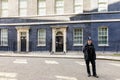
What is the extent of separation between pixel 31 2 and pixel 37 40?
5.15 meters

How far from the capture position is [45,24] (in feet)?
141

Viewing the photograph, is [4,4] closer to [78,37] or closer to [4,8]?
[4,8]

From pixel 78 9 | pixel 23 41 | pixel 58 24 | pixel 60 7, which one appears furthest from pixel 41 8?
pixel 78 9

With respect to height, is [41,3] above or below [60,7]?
above

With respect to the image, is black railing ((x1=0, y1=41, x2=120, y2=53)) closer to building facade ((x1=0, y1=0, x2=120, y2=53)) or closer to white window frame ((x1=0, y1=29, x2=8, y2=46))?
building facade ((x1=0, y1=0, x2=120, y2=53))

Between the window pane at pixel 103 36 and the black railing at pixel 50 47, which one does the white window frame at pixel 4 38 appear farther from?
the window pane at pixel 103 36

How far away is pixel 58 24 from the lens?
42.4 meters

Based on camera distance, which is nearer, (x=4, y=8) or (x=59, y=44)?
(x=59, y=44)

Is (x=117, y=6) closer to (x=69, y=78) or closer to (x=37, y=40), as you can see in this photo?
(x=37, y=40)

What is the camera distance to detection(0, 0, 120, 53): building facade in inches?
1577

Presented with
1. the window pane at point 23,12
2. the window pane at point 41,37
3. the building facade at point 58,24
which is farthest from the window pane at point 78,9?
the window pane at point 23,12

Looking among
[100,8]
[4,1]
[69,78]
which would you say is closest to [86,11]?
[100,8]

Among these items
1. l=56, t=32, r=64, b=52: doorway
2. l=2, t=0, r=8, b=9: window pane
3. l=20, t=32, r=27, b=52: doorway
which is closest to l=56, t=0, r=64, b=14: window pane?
l=56, t=32, r=64, b=52: doorway

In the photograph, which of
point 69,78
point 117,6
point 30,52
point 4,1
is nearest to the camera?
point 69,78
